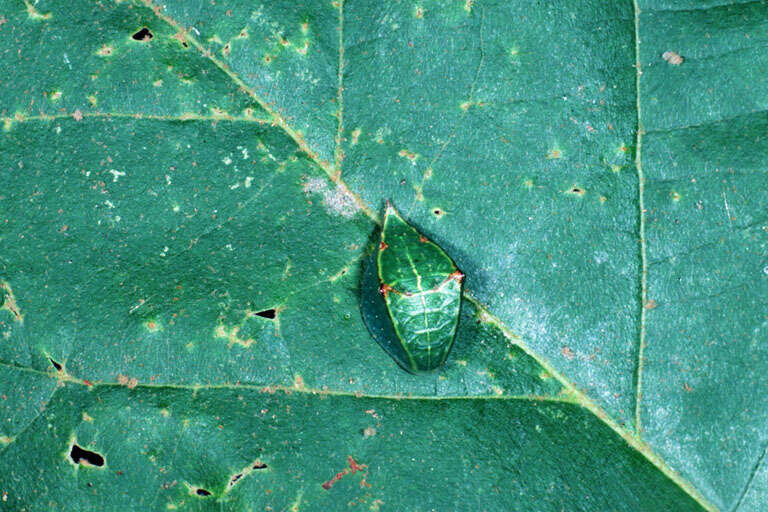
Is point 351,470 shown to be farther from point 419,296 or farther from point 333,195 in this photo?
point 333,195

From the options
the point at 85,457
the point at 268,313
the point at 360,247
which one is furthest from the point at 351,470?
the point at 85,457

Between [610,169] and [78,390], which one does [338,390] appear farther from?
[610,169]

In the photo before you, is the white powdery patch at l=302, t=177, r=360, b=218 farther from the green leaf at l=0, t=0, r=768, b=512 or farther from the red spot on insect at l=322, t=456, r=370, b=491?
the red spot on insect at l=322, t=456, r=370, b=491

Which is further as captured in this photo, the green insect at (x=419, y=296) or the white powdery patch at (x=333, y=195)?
the white powdery patch at (x=333, y=195)

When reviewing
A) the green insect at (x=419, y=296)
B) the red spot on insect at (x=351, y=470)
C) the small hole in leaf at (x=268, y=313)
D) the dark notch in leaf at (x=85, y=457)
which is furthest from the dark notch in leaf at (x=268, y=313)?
the dark notch in leaf at (x=85, y=457)

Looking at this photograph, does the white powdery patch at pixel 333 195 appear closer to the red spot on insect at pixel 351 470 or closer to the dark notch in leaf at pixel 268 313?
the dark notch in leaf at pixel 268 313

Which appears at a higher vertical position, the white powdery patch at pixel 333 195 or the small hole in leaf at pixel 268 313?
the white powdery patch at pixel 333 195
